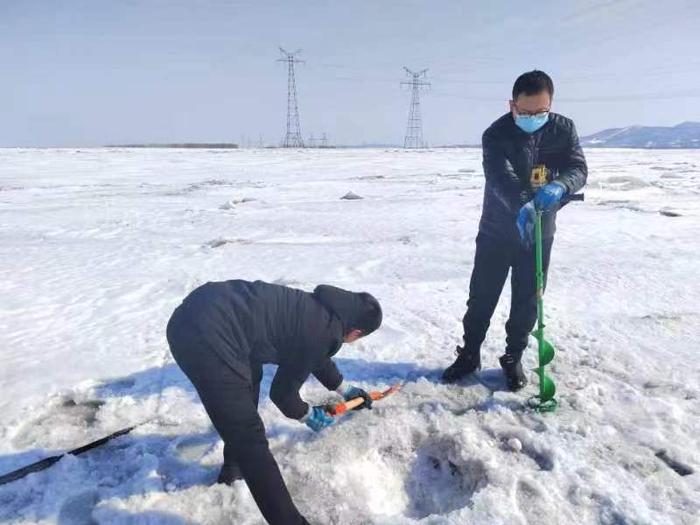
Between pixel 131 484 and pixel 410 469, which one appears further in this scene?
pixel 410 469

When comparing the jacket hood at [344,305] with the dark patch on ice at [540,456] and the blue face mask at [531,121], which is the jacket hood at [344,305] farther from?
the blue face mask at [531,121]

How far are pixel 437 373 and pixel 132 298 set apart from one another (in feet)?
11.1

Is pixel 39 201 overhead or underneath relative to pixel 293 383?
underneath

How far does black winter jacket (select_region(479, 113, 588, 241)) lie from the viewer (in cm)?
324

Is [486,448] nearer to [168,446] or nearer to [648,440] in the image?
[648,440]

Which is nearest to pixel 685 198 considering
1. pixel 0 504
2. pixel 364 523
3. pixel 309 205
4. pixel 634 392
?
pixel 309 205

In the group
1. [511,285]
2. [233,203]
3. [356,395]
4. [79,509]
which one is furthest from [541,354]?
[233,203]

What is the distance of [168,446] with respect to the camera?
297cm

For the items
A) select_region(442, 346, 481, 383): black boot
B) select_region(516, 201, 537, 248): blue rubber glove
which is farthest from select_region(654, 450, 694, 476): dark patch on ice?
select_region(516, 201, 537, 248): blue rubber glove

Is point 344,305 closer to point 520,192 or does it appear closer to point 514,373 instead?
point 520,192

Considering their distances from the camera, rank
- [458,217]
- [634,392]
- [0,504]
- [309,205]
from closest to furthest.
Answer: [0,504] < [634,392] < [458,217] < [309,205]

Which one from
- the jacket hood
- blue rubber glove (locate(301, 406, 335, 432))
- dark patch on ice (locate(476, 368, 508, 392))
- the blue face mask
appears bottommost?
dark patch on ice (locate(476, 368, 508, 392))

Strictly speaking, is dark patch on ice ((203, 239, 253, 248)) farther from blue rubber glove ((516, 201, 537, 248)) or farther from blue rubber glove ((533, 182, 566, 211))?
blue rubber glove ((533, 182, 566, 211))

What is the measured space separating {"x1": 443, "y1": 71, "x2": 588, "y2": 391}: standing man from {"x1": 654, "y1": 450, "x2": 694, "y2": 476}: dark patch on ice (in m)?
0.91
